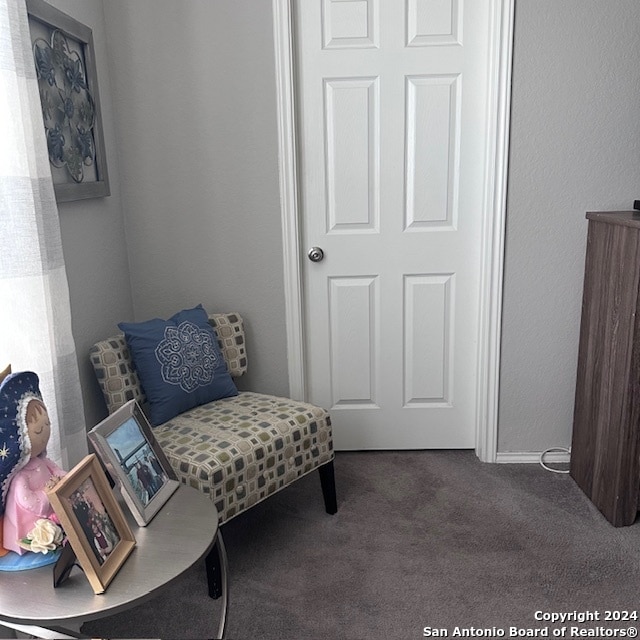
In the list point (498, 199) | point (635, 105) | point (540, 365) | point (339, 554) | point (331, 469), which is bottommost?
point (339, 554)

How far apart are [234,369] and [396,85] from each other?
1.27m

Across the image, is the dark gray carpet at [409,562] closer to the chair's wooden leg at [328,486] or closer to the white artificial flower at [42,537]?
the chair's wooden leg at [328,486]

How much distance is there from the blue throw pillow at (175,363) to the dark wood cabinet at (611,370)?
4.47 ft

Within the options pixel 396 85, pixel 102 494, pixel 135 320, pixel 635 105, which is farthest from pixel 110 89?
pixel 635 105

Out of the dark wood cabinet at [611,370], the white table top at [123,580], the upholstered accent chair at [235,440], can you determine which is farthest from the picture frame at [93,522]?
the dark wood cabinet at [611,370]

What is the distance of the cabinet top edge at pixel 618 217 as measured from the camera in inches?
82.7

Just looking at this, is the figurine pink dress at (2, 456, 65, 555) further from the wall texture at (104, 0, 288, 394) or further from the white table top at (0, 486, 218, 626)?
the wall texture at (104, 0, 288, 394)

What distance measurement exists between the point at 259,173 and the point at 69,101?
2.57ft

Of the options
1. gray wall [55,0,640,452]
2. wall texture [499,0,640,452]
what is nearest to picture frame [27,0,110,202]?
gray wall [55,0,640,452]

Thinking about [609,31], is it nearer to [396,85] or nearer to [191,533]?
[396,85]

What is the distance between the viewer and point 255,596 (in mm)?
1953

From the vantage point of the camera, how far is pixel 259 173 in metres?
2.63

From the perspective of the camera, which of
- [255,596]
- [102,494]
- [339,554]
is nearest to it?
[102,494]

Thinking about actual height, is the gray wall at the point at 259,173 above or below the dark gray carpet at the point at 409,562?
above
